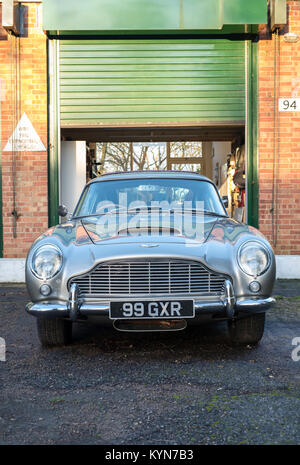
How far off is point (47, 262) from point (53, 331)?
58 cm

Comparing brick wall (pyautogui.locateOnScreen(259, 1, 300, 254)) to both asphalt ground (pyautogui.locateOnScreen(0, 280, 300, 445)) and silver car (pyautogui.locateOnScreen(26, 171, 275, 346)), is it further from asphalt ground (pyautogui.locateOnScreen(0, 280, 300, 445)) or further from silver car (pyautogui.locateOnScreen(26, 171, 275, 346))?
silver car (pyautogui.locateOnScreen(26, 171, 275, 346))

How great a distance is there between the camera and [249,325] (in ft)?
10.9

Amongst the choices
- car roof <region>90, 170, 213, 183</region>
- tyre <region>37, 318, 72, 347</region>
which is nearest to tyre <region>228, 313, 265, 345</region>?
tyre <region>37, 318, 72, 347</region>

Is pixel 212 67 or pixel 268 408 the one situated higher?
pixel 212 67

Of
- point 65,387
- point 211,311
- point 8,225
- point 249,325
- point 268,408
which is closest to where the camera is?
point 268,408

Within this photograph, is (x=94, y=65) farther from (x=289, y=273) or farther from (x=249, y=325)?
(x=249, y=325)

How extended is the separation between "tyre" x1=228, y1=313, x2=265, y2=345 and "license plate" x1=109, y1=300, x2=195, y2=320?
1.90ft

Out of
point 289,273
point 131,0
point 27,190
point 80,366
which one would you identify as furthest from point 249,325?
point 131,0

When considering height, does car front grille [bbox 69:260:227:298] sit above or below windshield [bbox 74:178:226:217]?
below

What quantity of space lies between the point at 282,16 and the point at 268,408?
20.9 feet

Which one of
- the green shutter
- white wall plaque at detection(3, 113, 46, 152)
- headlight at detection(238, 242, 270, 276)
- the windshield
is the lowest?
headlight at detection(238, 242, 270, 276)

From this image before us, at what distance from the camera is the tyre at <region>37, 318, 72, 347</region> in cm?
329

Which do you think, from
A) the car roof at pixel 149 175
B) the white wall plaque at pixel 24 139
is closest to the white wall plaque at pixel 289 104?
the car roof at pixel 149 175

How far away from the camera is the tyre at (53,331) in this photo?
3.29m
